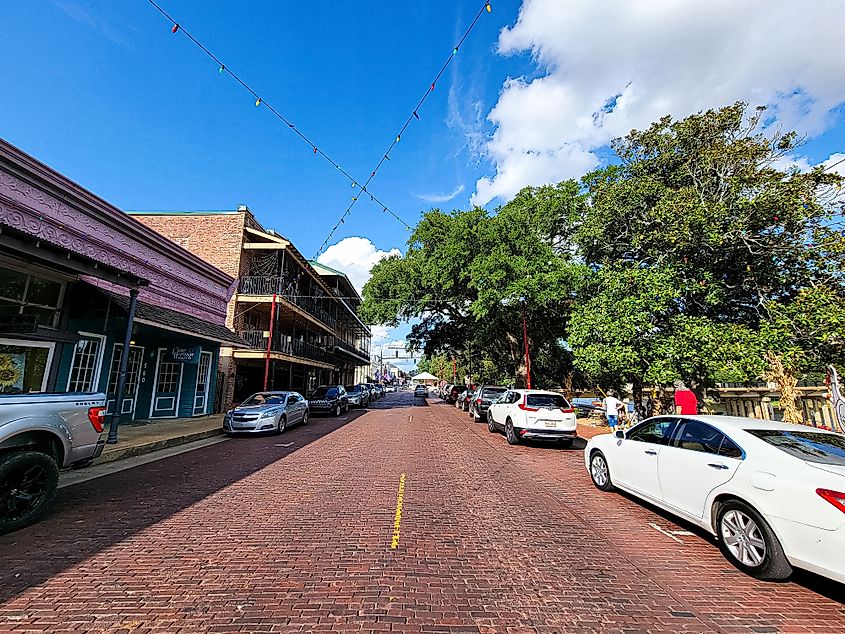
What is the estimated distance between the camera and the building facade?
8.70 meters

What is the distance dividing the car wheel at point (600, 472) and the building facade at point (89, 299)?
10131mm

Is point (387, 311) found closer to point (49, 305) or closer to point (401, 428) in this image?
point (401, 428)

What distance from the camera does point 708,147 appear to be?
14.0 meters

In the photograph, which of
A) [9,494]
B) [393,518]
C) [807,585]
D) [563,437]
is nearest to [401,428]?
[563,437]

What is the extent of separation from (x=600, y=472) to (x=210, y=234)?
21.4 m

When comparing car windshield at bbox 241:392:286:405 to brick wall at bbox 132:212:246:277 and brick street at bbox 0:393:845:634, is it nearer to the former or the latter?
brick street at bbox 0:393:845:634

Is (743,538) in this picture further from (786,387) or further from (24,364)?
(24,364)

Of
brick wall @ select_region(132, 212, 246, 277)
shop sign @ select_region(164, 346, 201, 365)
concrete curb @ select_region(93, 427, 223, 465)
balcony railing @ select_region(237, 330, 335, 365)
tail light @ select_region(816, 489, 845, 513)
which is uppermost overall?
brick wall @ select_region(132, 212, 246, 277)

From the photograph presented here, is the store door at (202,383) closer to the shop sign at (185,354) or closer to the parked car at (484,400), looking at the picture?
the shop sign at (185,354)

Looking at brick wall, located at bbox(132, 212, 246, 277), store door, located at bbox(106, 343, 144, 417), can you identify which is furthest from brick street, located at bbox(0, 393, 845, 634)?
brick wall, located at bbox(132, 212, 246, 277)

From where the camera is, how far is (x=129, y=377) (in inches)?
542

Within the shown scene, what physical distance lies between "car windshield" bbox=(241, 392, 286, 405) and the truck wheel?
8862 millimetres

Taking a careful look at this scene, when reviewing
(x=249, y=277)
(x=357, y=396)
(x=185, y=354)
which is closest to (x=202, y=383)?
(x=185, y=354)

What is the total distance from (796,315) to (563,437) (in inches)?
272
